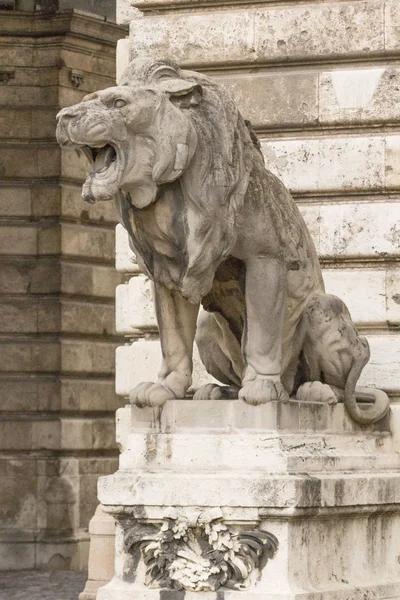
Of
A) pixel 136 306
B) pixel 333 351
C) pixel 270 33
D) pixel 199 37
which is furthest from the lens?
pixel 136 306

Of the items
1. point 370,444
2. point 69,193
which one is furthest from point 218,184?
point 69,193

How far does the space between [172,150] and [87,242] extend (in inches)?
399

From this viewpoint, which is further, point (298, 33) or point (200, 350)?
point (298, 33)

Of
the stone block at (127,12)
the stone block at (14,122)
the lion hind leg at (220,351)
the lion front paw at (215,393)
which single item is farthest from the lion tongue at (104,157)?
the stone block at (14,122)

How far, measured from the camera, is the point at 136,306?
12.6 metres

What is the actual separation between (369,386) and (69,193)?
8.45 m

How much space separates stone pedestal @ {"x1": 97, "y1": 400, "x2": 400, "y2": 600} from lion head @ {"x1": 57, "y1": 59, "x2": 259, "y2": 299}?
0.73 metres

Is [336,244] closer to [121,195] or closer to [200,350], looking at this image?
[200,350]

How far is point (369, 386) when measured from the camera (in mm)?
11797

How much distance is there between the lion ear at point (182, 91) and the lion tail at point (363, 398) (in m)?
1.79

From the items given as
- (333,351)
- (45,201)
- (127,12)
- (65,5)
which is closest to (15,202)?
(45,201)

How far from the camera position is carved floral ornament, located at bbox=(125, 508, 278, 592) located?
9.90 meters

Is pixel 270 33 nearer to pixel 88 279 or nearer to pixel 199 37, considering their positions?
pixel 199 37

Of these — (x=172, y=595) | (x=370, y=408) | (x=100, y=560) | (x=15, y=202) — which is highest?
(x=15, y=202)
